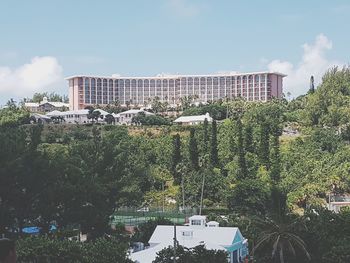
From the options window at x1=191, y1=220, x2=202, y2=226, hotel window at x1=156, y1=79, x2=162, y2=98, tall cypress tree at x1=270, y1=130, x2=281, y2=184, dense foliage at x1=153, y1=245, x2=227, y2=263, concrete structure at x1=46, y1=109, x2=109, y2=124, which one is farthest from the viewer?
hotel window at x1=156, y1=79, x2=162, y2=98

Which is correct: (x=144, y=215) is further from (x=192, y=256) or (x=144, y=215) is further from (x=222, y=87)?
(x=222, y=87)

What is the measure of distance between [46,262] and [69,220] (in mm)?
Answer: 8272

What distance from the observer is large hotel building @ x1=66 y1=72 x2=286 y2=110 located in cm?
10819

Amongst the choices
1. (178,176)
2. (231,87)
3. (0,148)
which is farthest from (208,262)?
(231,87)

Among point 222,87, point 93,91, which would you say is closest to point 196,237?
point 222,87

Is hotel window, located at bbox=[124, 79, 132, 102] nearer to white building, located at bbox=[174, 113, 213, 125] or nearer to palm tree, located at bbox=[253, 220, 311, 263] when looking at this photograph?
white building, located at bbox=[174, 113, 213, 125]

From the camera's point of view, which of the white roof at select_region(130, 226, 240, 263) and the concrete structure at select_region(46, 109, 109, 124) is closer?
the white roof at select_region(130, 226, 240, 263)

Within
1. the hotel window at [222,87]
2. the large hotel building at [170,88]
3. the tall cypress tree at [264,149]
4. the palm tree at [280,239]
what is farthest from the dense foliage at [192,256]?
the hotel window at [222,87]

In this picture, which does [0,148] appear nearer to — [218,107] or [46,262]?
[46,262]

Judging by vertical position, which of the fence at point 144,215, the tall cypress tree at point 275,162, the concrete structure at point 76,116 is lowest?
the fence at point 144,215

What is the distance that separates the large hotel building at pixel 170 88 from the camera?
10819cm

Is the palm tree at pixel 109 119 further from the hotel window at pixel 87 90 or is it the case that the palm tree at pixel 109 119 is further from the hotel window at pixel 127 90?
the hotel window at pixel 127 90

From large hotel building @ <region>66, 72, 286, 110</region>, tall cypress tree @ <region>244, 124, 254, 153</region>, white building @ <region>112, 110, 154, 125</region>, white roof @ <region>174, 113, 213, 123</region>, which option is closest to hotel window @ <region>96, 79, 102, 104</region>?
large hotel building @ <region>66, 72, 286, 110</region>

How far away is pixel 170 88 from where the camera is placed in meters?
115
